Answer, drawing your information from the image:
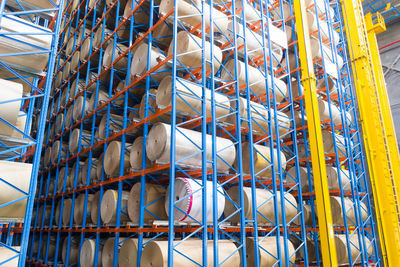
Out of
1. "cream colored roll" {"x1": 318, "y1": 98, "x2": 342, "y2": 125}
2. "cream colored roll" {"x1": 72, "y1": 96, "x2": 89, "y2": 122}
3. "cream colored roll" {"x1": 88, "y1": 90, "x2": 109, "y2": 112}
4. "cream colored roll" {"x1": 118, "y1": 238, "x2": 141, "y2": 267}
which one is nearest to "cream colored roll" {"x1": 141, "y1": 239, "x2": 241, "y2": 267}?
"cream colored roll" {"x1": 118, "y1": 238, "x2": 141, "y2": 267}

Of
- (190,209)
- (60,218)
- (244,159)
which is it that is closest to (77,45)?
(60,218)

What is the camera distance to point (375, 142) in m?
12.1

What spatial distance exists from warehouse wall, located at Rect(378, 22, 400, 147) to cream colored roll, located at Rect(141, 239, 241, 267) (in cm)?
1378

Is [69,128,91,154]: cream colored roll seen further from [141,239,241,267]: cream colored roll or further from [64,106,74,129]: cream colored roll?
[141,239,241,267]: cream colored roll

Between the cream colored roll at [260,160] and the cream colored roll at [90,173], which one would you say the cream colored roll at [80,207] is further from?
the cream colored roll at [260,160]

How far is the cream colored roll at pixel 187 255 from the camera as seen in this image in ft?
23.5

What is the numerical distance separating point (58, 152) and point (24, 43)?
27.2 feet

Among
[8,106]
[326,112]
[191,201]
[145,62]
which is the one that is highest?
[145,62]

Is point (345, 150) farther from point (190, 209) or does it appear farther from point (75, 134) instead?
point (75, 134)

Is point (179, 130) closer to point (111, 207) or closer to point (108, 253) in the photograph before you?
point (111, 207)

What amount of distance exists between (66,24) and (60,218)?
10713 mm

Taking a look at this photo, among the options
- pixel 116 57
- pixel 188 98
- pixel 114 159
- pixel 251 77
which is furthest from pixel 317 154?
pixel 116 57

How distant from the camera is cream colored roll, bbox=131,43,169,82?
9195 mm

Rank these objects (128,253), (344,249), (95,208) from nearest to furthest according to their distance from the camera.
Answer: (128,253)
(95,208)
(344,249)
